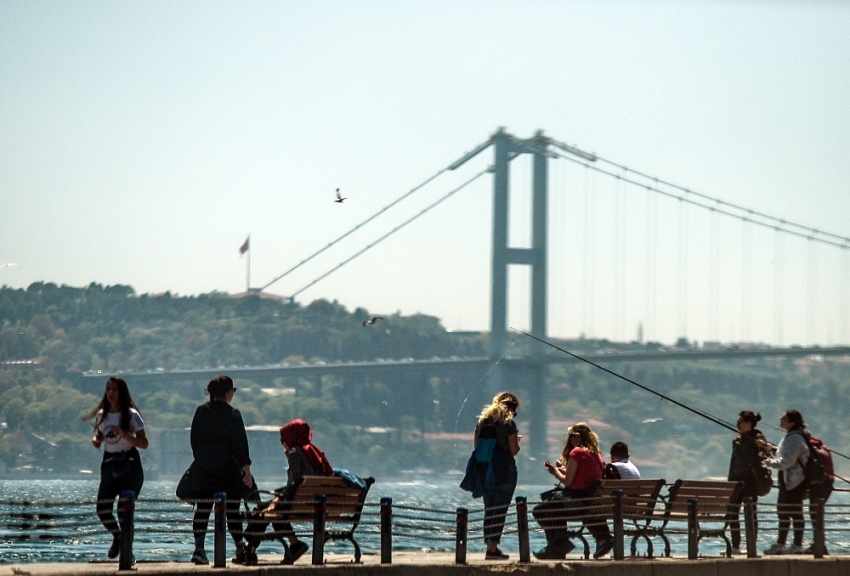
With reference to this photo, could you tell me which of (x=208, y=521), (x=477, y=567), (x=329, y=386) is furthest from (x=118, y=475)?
(x=329, y=386)

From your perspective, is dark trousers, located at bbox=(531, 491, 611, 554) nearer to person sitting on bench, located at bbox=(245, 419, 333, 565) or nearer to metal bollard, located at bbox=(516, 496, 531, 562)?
metal bollard, located at bbox=(516, 496, 531, 562)

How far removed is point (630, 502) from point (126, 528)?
3.14 meters

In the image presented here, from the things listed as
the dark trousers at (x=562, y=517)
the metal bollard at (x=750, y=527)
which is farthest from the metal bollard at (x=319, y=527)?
the metal bollard at (x=750, y=527)

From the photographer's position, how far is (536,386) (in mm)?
46969

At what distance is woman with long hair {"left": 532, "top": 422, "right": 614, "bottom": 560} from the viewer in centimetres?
849

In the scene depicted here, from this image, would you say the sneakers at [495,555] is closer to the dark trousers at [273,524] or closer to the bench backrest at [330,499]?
the bench backrest at [330,499]

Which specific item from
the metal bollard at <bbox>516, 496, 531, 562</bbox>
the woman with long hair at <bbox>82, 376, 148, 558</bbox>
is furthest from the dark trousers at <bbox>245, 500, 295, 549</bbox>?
the metal bollard at <bbox>516, 496, 531, 562</bbox>

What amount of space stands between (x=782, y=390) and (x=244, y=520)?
72.6m

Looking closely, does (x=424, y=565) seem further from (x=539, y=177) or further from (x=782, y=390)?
(x=782, y=390)

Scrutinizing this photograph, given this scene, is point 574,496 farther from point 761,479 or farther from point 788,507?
point 788,507

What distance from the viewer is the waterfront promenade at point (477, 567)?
264 inches

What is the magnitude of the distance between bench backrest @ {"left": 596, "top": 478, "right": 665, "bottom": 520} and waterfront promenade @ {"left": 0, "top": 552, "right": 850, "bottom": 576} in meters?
0.27

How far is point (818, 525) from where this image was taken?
960 cm

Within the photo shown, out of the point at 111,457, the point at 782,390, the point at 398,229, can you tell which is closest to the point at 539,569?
the point at 111,457
